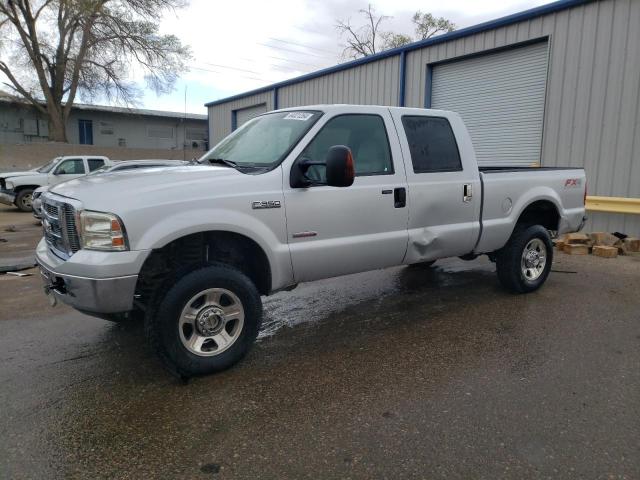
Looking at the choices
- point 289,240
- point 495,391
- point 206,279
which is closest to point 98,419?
point 206,279

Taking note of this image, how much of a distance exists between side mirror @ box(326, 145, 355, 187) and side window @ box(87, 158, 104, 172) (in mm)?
14749

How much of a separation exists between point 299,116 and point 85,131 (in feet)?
125

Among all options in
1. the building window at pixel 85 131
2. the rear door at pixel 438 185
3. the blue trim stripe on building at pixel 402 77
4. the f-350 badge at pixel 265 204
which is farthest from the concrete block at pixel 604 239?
the building window at pixel 85 131

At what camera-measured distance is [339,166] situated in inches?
142

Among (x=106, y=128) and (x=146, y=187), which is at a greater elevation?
(x=106, y=128)

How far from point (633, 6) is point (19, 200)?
16.8 metres

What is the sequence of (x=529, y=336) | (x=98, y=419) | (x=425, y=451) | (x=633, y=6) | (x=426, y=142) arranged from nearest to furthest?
(x=425, y=451), (x=98, y=419), (x=529, y=336), (x=426, y=142), (x=633, y=6)

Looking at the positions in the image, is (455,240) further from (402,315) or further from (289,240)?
(289,240)

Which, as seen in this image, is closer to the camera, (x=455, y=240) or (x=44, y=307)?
(x=455, y=240)

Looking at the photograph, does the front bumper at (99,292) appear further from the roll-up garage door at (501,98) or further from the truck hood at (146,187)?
the roll-up garage door at (501,98)

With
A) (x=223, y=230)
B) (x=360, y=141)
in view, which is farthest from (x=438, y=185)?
(x=223, y=230)

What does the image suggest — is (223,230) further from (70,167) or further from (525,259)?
(70,167)

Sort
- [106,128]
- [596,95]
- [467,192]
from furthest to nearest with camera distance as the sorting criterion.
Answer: [106,128], [596,95], [467,192]

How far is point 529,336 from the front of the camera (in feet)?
14.8
